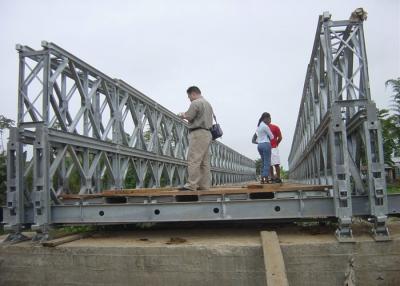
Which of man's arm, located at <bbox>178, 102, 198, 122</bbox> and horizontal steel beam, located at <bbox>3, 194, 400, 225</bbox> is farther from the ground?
man's arm, located at <bbox>178, 102, 198, 122</bbox>

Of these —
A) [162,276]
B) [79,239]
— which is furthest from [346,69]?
[79,239]

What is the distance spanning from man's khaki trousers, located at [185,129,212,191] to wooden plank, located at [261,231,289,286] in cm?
173

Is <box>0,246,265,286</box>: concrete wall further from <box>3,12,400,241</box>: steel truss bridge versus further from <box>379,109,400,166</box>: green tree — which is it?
<box>379,109,400,166</box>: green tree

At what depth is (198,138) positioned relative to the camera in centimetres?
693

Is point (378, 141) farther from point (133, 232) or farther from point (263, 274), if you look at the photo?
point (133, 232)

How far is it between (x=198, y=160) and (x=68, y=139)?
239 centimetres

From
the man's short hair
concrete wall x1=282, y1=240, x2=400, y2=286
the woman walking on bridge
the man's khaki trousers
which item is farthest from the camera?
the woman walking on bridge

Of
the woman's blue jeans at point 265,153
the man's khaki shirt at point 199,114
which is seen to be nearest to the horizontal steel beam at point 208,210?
the man's khaki shirt at point 199,114

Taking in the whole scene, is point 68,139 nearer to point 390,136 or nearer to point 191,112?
point 191,112

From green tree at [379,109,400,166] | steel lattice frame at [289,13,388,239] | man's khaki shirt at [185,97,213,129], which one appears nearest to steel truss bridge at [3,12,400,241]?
steel lattice frame at [289,13,388,239]

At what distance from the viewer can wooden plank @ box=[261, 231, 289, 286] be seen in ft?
14.4

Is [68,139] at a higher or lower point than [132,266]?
higher

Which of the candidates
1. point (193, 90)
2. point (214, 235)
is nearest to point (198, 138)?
point (193, 90)

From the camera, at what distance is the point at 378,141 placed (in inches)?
209
